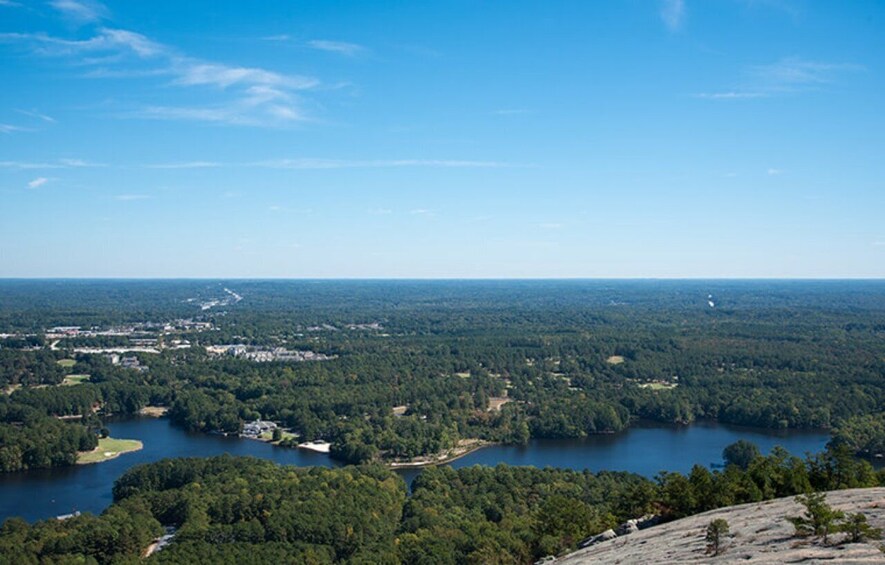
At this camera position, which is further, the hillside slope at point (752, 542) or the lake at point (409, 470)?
the lake at point (409, 470)

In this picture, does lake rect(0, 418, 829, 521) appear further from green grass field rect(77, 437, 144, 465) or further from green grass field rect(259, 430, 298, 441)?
green grass field rect(259, 430, 298, 441)

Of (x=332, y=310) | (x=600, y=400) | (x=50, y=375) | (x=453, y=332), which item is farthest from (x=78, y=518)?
(x=332, y=310)

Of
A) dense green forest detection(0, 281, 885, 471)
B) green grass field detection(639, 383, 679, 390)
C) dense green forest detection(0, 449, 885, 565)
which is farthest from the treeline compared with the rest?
dense green forest detection(0, 449, 885, 565)

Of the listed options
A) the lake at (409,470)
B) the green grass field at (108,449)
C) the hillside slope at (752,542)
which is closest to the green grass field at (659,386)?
the lake at (409,470)

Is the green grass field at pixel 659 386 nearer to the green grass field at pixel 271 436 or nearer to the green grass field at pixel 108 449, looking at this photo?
the green grass field at pixel 271 436

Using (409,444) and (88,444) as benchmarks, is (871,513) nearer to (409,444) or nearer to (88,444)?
(409,444)
